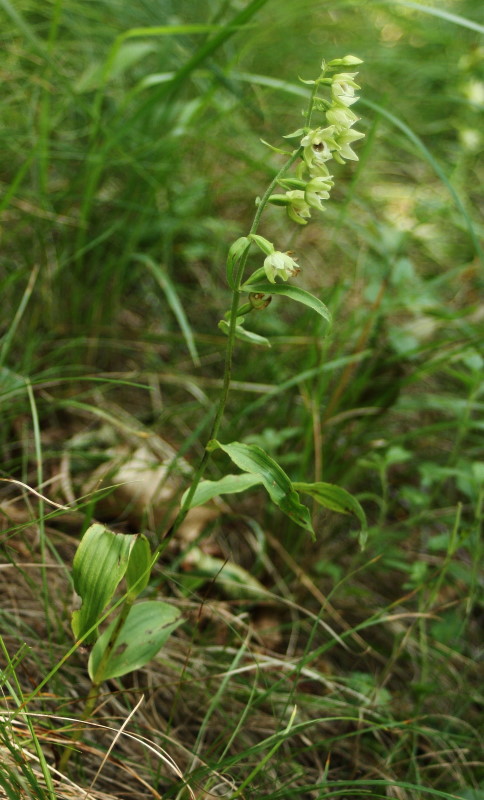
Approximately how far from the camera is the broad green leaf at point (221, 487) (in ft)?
3.08

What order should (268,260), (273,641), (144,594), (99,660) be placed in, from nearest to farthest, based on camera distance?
(268,260) → (99,660) → (144,594) → (273,641)

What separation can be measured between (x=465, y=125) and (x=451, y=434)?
1635 mm

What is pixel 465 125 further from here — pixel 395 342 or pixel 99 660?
pixel 99 660

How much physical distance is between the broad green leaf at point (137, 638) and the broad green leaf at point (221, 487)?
0.64 ft

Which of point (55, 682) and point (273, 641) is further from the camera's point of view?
point (273, 641)

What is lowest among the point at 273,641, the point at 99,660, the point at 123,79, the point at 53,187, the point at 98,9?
the point at 273,641

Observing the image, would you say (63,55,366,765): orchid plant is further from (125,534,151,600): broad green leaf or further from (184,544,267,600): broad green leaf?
(184,544,267,600): broad green leaf

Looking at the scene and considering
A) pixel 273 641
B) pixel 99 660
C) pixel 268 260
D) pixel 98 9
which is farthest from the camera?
pixel 98 9

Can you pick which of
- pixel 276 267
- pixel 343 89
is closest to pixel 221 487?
pixel 276 267

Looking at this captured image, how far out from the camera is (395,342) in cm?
163

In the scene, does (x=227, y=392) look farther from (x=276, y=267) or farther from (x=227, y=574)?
(x=227, y=574)

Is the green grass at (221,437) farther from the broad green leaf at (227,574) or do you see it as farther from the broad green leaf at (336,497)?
the broad green leaf at (336,497)

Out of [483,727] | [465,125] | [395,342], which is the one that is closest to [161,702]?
[483,727]

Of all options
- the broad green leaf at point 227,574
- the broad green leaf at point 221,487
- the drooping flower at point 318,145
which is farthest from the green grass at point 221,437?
the drooping flower at point 318,145
